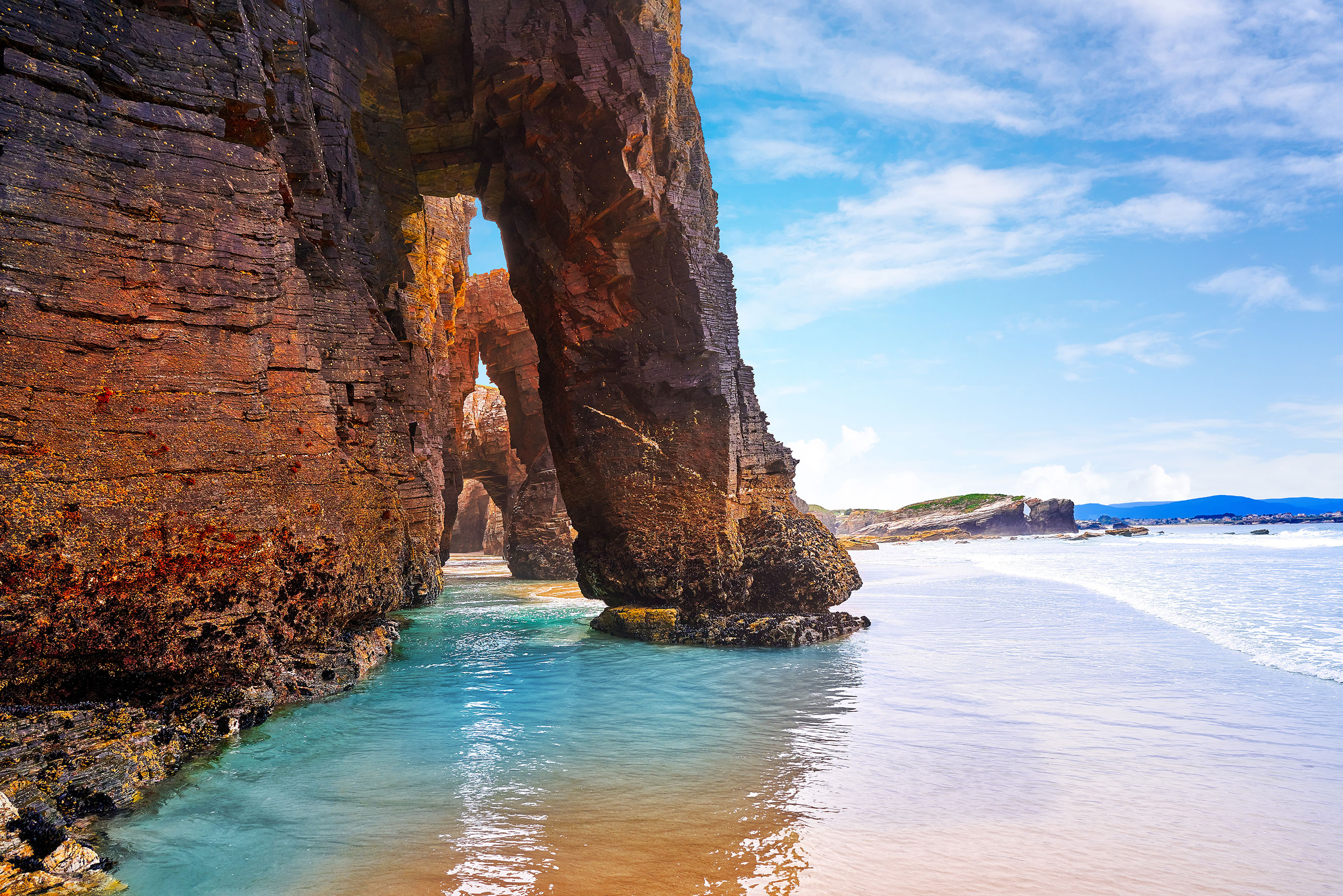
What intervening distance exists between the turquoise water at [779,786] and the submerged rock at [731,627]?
1.93 metres

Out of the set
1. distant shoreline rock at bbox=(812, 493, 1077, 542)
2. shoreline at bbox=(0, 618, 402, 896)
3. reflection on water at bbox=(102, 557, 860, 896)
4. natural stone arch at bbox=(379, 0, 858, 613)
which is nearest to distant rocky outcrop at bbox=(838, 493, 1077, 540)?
distant shoreline rock at bbox=(812, 493, 1077, 542)

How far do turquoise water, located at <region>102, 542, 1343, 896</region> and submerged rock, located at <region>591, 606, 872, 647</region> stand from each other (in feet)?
6.34

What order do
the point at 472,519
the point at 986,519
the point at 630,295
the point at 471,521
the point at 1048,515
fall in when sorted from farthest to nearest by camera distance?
1. the point at 1048,515
2. the point at 986,519
3. the point at 471,521
4. the point at 472,519
5. the point at 630,295

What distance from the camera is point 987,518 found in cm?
7481

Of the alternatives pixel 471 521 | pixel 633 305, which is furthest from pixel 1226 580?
pixel 471 521

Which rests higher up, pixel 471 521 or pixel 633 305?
pixel 633 305

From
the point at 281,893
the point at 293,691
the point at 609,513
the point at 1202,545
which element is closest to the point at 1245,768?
the point at 281,893

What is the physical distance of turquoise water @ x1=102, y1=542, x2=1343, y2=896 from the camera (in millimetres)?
4906

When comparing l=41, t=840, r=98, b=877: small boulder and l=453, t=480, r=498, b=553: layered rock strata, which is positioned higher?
l=453, t=480, r=498, b=553: layered rock strata

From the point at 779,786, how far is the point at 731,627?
7843 mm

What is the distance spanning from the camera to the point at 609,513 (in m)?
15.7

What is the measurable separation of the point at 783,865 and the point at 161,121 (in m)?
8.90

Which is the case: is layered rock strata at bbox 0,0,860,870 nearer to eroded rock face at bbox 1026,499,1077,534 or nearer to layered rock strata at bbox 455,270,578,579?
layered rock strata at bbox 455,270,578,579

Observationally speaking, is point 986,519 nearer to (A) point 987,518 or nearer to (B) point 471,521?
(A) point 987,518
